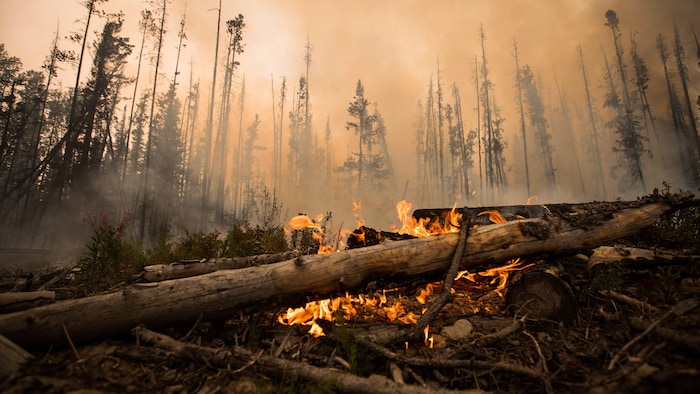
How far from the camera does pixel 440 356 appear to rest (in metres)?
2.66

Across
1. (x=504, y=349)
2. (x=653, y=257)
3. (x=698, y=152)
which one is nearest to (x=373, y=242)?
(x=504, y=349)

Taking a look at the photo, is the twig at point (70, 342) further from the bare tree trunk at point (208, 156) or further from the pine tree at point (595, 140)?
the pine tree at point (595, 140)

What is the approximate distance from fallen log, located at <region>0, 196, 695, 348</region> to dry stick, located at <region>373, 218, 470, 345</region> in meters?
0.16

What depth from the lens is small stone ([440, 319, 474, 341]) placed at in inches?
121

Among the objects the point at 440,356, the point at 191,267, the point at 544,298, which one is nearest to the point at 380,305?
the point at 440,356

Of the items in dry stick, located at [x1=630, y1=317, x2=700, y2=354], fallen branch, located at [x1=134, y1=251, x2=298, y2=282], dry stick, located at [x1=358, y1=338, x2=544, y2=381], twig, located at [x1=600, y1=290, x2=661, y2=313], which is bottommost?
dry stick, located at [x1=358, y1=338, x2=544, y2=381]

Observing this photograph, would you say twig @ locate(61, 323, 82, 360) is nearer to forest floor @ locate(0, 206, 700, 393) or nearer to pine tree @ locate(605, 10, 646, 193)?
forest floor @ locate(0, 206, 700, 393)

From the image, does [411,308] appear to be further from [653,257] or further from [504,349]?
[653,257]

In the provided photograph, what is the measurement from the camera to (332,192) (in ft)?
176

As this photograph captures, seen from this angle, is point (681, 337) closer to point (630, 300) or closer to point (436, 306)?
point (630, 300)

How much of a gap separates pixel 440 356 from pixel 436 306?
529mm

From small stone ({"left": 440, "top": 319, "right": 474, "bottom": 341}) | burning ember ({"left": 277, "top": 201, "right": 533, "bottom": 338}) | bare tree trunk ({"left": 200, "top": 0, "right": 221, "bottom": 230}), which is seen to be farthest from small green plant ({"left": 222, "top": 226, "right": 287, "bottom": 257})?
bare tree trunk ({"left": 200, "top": 0, "right": 221, "bottom": 230})

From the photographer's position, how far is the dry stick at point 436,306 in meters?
2.79

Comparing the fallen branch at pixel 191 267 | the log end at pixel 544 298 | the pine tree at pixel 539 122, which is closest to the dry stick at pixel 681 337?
the log end at pixel 544 298
